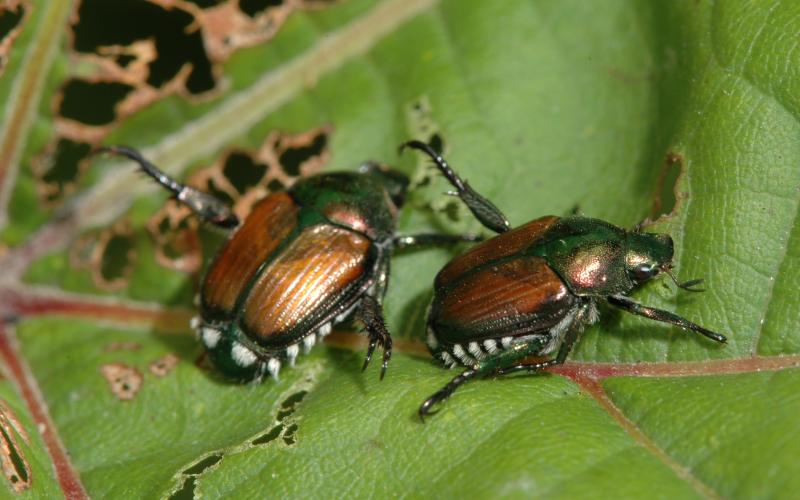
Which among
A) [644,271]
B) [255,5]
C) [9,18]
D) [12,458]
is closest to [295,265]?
[12,458]

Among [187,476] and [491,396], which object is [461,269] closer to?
[491,396]

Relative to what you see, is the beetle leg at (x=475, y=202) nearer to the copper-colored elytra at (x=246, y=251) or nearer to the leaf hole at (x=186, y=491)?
the copper-colored elytra at (x=246, y=251)

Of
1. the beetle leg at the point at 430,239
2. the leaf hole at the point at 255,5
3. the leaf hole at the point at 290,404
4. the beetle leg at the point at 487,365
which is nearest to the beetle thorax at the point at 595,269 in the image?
the beetle leg at the point at 487,365

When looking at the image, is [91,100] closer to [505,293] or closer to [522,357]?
[505,293]

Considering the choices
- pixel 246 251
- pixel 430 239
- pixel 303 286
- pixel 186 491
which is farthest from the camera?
pixel 430 239

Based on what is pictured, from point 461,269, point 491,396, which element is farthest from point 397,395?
point 461,269

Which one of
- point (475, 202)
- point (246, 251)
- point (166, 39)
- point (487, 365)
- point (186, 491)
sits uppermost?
point (166, 39)
